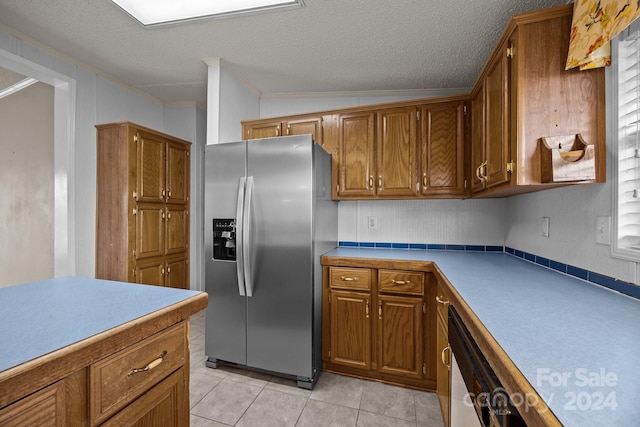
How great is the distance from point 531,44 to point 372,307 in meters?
1.79

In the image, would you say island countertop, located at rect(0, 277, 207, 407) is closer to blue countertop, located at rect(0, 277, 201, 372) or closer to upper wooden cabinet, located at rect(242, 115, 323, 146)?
blue countertop, located at rect(0, 277, 201, 372)

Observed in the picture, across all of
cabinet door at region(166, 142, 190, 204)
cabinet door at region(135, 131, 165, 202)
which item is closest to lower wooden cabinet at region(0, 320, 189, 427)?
cabinet door at region(135, 131, 165, 202)

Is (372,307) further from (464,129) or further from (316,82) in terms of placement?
(316,82)

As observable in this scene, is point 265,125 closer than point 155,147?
Yes

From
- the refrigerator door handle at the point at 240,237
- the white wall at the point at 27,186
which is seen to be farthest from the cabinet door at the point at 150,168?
the refrigerator door handle at the point at 240,237

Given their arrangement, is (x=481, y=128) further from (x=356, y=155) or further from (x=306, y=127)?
(x=306, y=127)

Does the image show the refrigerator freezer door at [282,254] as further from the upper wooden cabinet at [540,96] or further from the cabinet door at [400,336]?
the upper wooden cabinet at [540,96]

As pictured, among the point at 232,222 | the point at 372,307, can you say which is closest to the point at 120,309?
the point at 232,222

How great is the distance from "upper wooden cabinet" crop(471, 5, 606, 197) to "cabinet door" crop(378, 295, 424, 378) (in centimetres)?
108

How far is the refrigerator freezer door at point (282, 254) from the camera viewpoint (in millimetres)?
2002

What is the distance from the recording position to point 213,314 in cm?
222

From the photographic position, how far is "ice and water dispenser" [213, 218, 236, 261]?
7.05ft

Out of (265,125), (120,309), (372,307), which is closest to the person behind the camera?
(120,309)

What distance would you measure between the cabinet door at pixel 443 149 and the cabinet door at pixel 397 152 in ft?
0.29
